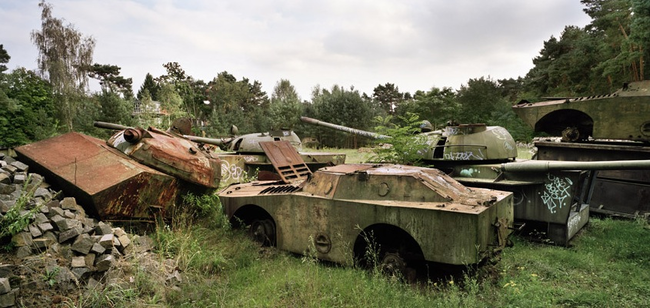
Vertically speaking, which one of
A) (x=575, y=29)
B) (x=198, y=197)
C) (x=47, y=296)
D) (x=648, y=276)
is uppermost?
(x=575, y=29)

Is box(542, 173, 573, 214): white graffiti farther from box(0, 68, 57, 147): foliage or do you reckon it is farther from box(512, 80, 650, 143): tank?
box(0, 68, 57, 147): foliage

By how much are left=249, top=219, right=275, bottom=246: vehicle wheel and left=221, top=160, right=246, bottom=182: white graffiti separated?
444 cm

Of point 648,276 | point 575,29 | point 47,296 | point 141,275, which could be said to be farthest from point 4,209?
point 575,29

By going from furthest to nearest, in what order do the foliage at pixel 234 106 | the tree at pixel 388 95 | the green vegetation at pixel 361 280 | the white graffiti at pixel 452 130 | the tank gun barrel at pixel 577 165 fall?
the tree at pixel 388 95 → the foliage at pixel 234 106 → the white graffiti at pixel 452 130 → the tank gun barrel at pixel 577 165 → the green vegetation at pixel 361 280

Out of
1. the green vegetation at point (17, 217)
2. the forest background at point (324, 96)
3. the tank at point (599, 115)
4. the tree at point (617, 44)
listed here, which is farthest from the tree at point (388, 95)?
the green vegetation at point (17, 217)

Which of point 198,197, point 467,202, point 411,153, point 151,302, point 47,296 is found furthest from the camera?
point 411,153

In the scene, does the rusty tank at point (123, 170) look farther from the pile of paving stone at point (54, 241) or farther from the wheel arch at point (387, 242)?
the wheel arch at point (387, 242)

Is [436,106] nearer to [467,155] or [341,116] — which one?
[341,116]

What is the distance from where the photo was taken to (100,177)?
598 centimetres

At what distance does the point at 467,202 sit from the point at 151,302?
4.35m

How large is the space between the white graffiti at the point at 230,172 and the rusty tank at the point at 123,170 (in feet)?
10.9

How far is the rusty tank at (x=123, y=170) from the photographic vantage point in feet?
19.3

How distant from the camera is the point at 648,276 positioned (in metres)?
5.68

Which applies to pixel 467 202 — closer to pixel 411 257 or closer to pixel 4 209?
pixel 411 257
